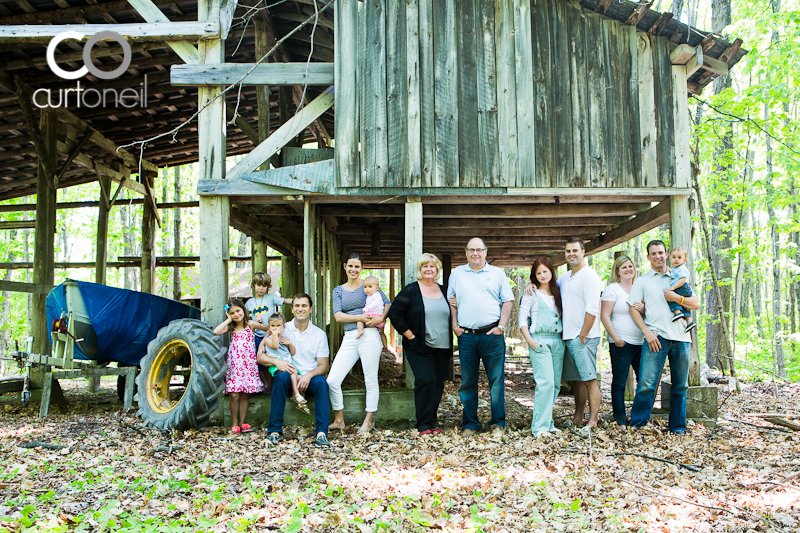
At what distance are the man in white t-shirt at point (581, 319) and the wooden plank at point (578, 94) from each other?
53.9 inches

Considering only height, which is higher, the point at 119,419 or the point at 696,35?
the point at 696,35

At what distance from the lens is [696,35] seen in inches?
264

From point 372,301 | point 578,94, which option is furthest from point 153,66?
point 578,94

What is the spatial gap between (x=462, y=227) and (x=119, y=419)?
217 inches

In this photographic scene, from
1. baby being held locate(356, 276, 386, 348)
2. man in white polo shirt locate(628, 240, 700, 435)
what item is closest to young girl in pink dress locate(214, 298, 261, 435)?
baby being held locate(356, 276, 386, 348)

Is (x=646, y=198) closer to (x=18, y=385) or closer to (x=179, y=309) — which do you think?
(x=179, y=309)

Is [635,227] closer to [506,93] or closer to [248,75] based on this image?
[506,93]

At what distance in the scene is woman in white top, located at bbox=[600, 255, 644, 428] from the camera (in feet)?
19.6

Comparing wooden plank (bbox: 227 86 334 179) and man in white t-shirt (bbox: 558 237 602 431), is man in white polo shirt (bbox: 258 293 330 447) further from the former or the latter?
man in white t-shirt (bbox: 558 237 602 431)

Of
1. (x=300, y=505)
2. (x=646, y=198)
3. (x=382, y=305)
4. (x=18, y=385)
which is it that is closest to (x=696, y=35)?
(x=646, y=198)

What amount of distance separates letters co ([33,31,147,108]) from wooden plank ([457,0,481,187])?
4.55 metres

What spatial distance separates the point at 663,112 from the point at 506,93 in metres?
1.97

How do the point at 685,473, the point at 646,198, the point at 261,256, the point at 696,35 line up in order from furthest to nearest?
the point at 261,256 → the point at 646,198 → the point at 696,35 → the point at 685,473

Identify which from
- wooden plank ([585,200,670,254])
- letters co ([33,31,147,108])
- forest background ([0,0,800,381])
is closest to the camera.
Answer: wooden plank ([585,200,670,254])
